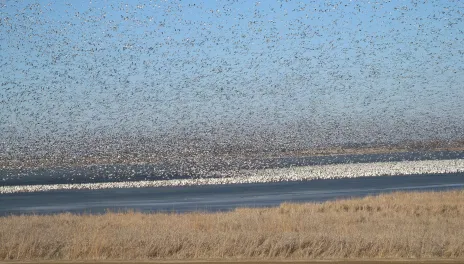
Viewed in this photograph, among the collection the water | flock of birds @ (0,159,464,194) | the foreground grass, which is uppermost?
the foreground grass

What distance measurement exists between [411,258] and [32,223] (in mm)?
14176

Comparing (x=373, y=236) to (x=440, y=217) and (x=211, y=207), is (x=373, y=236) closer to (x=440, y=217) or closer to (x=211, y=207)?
(x=440, y=217)

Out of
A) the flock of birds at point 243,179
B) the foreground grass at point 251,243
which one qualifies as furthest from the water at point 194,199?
the flock of birds at point 243,179

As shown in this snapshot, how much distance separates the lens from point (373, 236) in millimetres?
16703

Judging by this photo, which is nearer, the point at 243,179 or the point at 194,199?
the point at 194,199

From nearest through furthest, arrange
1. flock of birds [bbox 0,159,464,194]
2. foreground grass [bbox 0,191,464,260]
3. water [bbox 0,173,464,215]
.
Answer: foreground grass [bbox 0,191,464,260], water [bbox 0,173,464,215], flock of birds [bbox 0,159,464,194]

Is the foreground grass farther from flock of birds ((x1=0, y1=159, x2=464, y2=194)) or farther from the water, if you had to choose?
flock of birds ((x1=0, y1=159, x2=464, y2=194))

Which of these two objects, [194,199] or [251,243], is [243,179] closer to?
[194,199]

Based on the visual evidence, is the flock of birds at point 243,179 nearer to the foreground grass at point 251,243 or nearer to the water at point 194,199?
the water at point 194,199

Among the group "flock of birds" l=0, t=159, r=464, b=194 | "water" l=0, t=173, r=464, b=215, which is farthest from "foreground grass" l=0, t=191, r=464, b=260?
"flock of birds" l=0, t=159, r=464, b=194

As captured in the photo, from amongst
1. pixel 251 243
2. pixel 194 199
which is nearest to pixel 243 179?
pixel 194 199

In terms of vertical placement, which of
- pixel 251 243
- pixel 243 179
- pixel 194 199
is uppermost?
pixel 251 243

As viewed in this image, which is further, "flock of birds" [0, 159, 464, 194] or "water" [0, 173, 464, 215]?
"flock of birds" [0, 159, 464, 194]

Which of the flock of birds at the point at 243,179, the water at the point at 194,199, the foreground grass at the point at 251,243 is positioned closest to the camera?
the foreground grass at the point at 251,243
